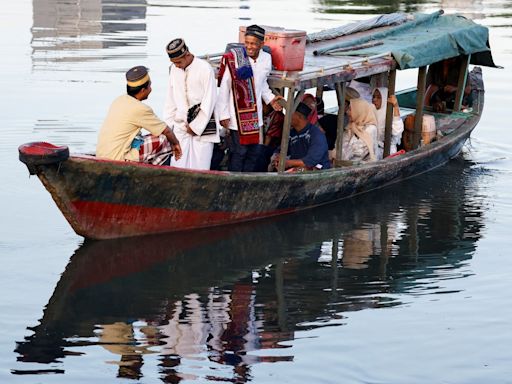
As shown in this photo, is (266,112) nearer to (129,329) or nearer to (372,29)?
(372,29)

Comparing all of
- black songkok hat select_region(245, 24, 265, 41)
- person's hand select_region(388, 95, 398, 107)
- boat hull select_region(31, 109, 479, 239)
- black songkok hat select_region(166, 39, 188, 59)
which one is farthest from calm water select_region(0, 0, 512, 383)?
black songkok hat select_region(245, 24, 265, 41)

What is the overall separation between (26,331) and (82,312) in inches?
22.3

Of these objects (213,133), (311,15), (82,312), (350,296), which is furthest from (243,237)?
(311,15)

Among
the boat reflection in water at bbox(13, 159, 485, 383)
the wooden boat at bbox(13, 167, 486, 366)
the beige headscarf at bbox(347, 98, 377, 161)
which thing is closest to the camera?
the boat reflection in water at bbox(13, 159, 485, 383)

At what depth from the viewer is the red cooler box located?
9805 mm

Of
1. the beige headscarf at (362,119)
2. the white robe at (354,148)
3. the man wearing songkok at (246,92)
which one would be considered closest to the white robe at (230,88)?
the man wearing songkok at (246,92)

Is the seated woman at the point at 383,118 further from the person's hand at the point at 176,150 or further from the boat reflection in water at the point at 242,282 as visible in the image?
the person's hand at the point at 176,150

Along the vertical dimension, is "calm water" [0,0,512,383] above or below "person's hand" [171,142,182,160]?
below

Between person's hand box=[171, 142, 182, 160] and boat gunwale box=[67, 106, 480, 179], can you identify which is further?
person's hand box=[171, 142, 182, 160]

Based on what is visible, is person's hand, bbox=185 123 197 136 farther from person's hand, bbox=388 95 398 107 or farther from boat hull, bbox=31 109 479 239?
person's hand, bbox=388 95 398 107

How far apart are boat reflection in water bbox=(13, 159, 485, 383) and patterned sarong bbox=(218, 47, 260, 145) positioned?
0.84 m

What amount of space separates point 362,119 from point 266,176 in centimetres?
178

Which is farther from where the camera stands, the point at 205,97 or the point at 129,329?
the point at 205,97

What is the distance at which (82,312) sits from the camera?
25.4 ft
